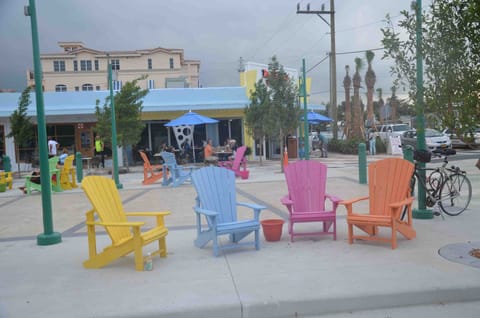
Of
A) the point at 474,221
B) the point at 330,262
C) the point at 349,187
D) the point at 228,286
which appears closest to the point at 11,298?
the point at 228,286

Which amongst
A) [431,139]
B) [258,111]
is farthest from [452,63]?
[431,139]

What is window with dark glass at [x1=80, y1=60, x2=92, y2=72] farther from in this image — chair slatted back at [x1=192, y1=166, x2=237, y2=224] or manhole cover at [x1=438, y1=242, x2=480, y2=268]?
manhole cover at [x1=438, y1=242, x2=480, y2=268]

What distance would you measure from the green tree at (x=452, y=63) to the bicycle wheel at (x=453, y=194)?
3.01 meters

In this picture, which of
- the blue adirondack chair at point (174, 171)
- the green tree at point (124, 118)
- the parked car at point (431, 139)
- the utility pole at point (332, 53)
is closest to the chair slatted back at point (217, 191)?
the blue adirondack chair at point (174, 171)

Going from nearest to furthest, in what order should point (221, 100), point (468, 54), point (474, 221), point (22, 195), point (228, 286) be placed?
point (228, 286) < point (468, 54) < point (474, 221) < point (22, 195) < point (221, 100)

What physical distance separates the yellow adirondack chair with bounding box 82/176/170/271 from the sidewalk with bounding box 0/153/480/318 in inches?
6.5

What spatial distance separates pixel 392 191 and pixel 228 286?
2900mm

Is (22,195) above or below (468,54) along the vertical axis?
below

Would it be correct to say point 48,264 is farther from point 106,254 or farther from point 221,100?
point 221,100

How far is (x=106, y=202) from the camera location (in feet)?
18.6

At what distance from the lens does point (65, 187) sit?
1457 centimetres

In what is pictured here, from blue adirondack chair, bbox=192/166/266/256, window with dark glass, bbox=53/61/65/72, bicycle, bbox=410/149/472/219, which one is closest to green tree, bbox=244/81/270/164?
bicycle, bbox=410/149/472/219

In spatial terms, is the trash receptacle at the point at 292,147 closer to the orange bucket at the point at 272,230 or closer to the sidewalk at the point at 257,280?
the sidewalk at the point at 257,280

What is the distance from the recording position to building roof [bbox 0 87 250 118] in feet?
73.4
